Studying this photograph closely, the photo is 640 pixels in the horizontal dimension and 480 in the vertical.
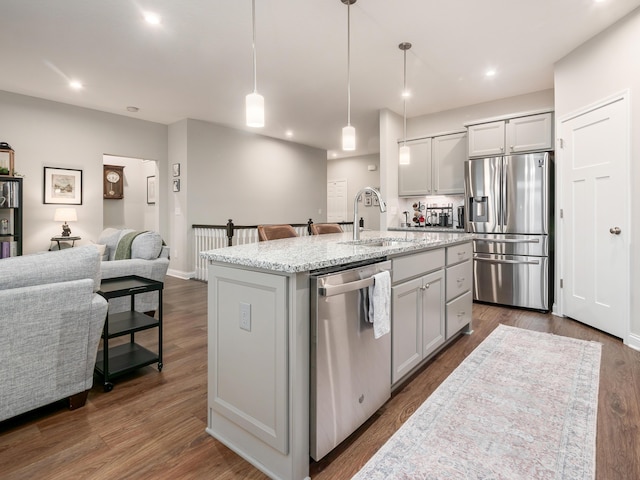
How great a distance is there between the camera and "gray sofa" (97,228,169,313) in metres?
3.35

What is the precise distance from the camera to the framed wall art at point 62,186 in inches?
197

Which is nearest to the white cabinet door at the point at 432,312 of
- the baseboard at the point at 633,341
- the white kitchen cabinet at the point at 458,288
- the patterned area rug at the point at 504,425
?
the white kitchen cabinet at the point at 458,288

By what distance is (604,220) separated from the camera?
3133 millimetres

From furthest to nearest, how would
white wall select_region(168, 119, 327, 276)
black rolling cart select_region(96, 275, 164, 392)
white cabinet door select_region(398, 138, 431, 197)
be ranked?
white wall select_region(168, 119, 327, 276) < white cabinet door select_region(398, 138, 431, 197) < black rolling cart select_region(96, 275, 164, 392)

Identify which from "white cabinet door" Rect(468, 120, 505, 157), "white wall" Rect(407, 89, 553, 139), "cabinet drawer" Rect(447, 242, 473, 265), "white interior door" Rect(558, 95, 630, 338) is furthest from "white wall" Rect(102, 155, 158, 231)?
"white interior door" Rect(558, 95, 630, 338)

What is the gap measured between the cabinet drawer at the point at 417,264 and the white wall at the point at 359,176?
6464 millimetres

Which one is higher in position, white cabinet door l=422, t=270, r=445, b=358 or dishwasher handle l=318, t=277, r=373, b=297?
dishwasher handle l=318, t=277, r=373, b=297

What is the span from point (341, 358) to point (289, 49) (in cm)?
317

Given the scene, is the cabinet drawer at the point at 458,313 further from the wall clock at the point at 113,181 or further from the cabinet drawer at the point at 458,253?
the wall clock at the point at 113,181

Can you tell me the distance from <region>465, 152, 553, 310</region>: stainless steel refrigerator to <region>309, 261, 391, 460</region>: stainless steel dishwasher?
9.84 ft

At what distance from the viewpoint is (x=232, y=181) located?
6613 millimetres

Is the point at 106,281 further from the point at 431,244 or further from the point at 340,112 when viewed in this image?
the point at 340,112

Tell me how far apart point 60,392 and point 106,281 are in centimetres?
94

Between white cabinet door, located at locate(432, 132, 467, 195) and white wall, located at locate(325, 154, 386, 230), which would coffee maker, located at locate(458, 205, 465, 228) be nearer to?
white cabinet door, located at locate(432, 132, 467, 195)
